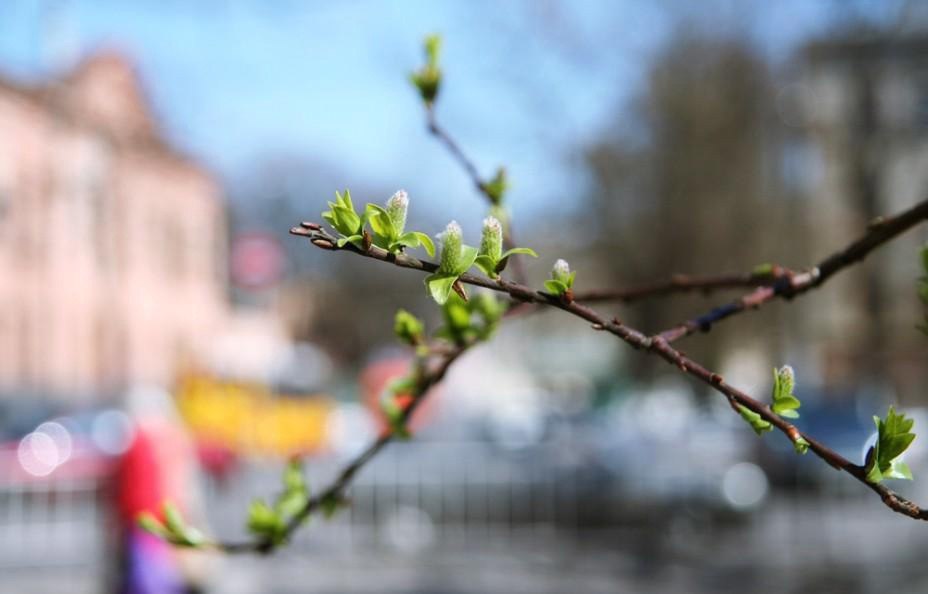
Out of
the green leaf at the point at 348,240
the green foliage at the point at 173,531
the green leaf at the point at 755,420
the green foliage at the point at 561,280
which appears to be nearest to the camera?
the green leaf at the point at 348,240

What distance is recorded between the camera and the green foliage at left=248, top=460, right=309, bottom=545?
1.79m

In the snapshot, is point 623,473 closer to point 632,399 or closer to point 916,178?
point 916,178

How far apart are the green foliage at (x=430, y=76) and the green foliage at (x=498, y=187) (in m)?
0.17

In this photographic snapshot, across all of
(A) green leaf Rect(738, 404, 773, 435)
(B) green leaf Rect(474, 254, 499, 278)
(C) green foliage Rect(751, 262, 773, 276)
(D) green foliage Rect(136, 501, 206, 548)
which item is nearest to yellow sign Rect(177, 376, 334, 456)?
(D) green foliage Rect(136, 501, 206, 548)

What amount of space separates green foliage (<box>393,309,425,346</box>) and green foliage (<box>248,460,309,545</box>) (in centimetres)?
31

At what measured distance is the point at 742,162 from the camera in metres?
19.7

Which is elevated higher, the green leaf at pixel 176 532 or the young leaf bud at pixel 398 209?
the young leaf bud at pixel 398 209

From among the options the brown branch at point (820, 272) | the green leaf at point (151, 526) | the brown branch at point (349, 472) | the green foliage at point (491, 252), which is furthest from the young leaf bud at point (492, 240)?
the green leaf at point (151, 526)

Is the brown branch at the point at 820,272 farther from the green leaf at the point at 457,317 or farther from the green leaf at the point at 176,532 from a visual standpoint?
the green leaf at the point at 176,532

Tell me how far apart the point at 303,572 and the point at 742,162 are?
11.8 metres

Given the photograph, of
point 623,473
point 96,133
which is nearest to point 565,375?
point 96,133

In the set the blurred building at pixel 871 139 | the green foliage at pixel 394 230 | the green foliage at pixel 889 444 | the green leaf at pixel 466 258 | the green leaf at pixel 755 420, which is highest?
the blurred building at pixel 871 139

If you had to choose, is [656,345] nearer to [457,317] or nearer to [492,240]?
[492,240]

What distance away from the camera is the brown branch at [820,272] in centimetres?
158
